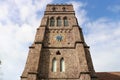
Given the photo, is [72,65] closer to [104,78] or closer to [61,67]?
[61,67]

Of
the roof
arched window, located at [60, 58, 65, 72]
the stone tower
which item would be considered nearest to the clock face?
the stone tower

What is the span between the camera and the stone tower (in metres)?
24.7

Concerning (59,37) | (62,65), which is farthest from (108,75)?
(62,65)

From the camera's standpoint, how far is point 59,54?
27672 millimetres

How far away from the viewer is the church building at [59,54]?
24719 millimetres

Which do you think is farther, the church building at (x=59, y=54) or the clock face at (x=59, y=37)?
the clock face at (x=59, y=37)

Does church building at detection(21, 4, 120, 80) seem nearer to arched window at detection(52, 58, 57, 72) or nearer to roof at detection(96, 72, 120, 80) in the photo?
arched window at detection(52, 58, 57, 72)

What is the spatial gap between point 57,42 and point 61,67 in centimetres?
423

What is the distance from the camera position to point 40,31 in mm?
30625

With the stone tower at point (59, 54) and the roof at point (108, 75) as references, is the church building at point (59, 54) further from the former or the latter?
the roof at point (108, 75)

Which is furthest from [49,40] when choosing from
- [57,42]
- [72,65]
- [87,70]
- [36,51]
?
[87,70]

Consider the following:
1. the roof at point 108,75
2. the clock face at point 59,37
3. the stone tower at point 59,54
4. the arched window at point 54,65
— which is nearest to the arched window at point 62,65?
the stone tower at point 59,54

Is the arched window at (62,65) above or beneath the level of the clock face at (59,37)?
beneath

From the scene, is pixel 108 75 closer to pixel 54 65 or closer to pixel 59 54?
pixel 59 54
